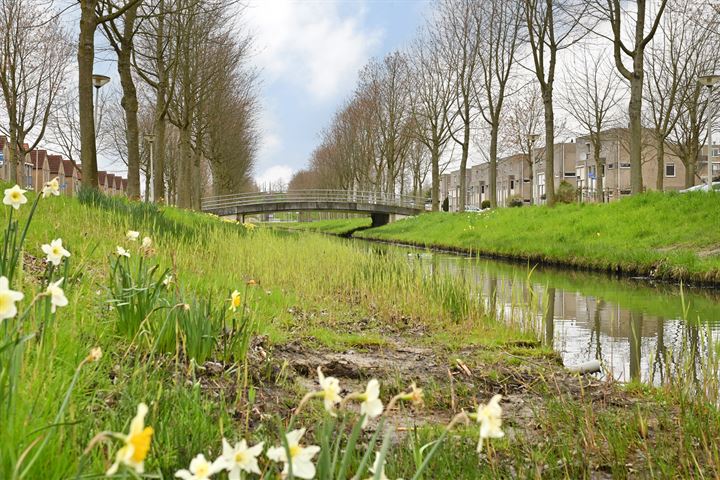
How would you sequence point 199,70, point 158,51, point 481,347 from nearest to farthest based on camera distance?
point 481,347
point 158,51
point 199,70

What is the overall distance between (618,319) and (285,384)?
481cm

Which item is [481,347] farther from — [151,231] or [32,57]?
[32,57]

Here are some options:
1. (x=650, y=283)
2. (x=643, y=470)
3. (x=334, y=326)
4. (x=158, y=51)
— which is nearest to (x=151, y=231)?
(x=334, y=326)

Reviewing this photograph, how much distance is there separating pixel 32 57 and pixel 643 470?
30141mm

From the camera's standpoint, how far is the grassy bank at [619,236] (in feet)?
37.2

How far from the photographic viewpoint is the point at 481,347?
543cm

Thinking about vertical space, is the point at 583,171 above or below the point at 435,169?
above

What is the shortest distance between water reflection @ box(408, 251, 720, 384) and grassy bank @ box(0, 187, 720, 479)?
30 cm

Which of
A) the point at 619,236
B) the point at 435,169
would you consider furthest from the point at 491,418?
the point at 435,169

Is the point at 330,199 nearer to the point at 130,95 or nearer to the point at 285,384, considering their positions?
the point at 130,95

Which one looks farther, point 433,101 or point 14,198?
point 433,101

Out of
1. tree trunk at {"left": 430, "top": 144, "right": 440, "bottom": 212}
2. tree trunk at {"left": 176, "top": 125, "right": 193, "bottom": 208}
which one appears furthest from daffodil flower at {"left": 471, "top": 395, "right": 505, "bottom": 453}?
tree trunk at {"left": 430, "top": 144, "right": 440, "bottom": 212}

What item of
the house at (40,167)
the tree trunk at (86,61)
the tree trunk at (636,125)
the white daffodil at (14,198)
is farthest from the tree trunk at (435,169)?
the house at (40,167)

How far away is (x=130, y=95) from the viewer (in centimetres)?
1664
